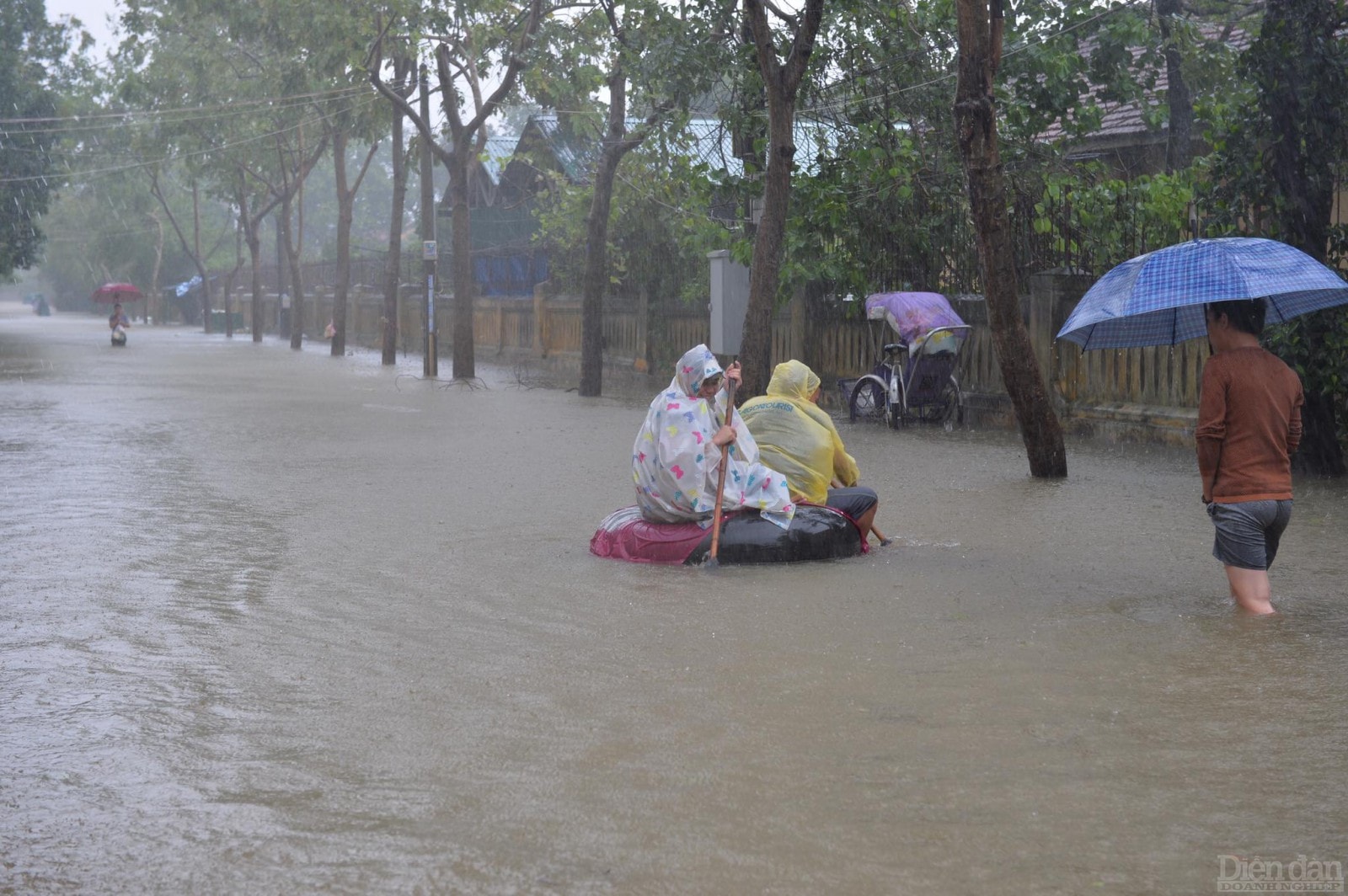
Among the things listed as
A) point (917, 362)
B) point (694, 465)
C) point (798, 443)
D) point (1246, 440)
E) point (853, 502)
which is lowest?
point (853, 502)

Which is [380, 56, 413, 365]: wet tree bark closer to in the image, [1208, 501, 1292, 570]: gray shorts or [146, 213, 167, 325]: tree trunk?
[1208, 501, 1292, 570]: gray shorts

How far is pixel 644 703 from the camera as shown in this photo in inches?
226

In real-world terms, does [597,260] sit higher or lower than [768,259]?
higher

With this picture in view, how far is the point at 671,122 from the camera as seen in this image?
22.8 metres

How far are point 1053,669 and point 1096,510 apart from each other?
16.4 feet

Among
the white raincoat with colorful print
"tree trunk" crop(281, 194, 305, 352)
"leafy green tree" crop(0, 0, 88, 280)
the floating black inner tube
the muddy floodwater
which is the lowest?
the muddy floodwater

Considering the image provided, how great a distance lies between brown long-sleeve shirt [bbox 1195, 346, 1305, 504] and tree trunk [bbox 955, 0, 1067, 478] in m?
5.48

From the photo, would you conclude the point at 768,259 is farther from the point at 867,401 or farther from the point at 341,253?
the point at 341,253

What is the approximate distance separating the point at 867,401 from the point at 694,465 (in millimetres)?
9856

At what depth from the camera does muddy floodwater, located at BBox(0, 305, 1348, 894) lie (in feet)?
13.6

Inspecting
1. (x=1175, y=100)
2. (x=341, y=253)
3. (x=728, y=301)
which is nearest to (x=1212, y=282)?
(x=1175, y=100)

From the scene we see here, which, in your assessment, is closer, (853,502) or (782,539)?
(782,539)

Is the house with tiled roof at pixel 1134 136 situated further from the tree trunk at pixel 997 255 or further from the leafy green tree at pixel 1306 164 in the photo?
the tree trunk at pixel 997 255

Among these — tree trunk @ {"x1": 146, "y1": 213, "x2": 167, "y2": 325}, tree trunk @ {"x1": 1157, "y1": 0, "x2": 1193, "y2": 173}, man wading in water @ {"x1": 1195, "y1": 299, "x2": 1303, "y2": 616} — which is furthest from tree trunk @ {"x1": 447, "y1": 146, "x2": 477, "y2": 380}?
tree trunk @ {"x1": 146, "y1": 213, "x2": 167, "y2": 325}
